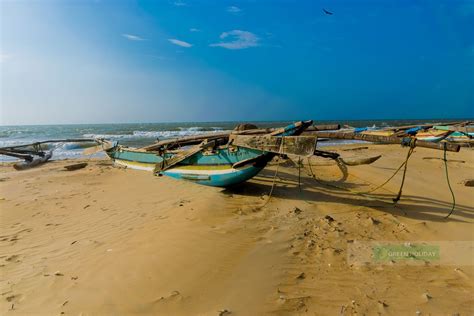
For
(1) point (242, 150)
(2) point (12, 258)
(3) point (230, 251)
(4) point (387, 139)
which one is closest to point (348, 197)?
(4) point (387, 139)

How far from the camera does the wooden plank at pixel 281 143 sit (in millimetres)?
5453

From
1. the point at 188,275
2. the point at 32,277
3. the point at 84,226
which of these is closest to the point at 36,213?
the point at 84,226

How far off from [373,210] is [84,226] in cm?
546

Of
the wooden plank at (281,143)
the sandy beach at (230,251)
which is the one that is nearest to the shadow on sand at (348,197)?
the sandy beach at (230,251)

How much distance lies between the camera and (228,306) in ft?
9.26

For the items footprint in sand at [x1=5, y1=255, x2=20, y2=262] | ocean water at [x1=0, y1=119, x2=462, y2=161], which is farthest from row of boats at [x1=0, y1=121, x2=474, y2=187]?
ocean water at [x1=0, y1=119, x2=462, y2=161]

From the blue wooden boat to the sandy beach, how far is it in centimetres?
43

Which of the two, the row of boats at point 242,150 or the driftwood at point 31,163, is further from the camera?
the driftwood at point 31,163

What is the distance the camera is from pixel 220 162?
270 inches

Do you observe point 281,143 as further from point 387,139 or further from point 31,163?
point 31,163

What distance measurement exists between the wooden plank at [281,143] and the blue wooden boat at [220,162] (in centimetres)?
15

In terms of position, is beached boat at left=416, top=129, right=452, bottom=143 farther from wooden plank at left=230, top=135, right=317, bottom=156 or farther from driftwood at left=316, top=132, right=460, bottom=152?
wooden plank at left=230, top=135, right=317, bottom=156

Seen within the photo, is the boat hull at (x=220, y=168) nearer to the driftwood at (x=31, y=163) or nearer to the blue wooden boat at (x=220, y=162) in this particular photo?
the blue wooden boat at (x=220, y=162)

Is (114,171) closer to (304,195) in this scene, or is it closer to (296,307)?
(304,195)
